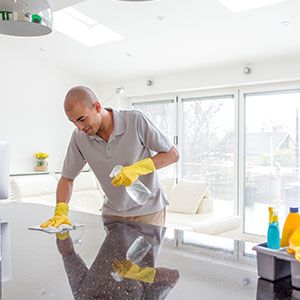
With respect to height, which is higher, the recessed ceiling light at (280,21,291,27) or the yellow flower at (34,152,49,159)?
the recessed ceiling light at (280,21,291,27)

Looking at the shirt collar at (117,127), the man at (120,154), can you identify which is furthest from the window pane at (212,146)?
the shirt collar at (117,127)

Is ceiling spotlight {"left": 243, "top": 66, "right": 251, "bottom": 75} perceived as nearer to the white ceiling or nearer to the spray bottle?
the white ceiling

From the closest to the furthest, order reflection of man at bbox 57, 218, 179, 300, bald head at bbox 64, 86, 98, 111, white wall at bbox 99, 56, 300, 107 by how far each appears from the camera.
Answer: reflection of man at bbox 57, 218, 179, 300, bald head at bbox 64, 86, 98, 111, white wall at bbox 99, 56, 300, 107

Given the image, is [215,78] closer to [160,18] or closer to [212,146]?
[212,146]

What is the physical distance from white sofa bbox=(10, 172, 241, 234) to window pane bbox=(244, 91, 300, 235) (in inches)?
20.6

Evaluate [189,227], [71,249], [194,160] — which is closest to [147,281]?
[71,249]

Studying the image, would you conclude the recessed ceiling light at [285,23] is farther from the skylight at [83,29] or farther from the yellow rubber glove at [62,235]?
the yellow rubber glove at [62,235]

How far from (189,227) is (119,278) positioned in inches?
129

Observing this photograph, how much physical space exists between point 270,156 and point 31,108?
3677mm

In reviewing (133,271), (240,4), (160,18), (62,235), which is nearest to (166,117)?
(160,18)

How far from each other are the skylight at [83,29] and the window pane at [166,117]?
4.71 feet

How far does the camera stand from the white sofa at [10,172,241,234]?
4578 millimetres

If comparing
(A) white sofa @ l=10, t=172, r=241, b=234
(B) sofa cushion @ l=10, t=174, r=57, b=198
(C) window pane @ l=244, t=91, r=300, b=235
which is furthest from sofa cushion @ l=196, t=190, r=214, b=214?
(B) sofa cushion @ l=10, t=174, r=57, b=198

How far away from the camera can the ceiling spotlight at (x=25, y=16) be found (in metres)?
1.76
